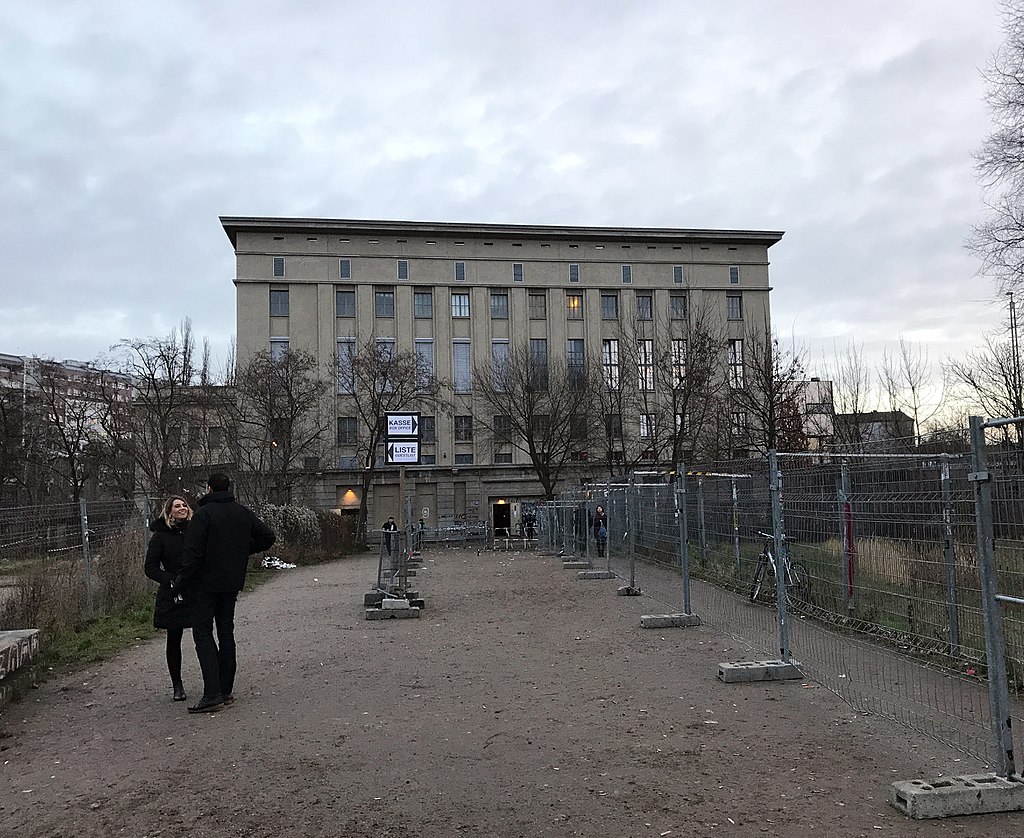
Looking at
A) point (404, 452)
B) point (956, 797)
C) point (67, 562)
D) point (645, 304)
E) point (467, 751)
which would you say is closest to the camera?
point (956, 797)

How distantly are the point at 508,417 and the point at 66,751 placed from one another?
136ft

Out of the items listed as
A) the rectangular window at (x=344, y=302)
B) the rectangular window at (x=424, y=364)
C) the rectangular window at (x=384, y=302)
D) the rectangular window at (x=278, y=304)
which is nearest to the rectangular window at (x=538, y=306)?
the rectangular window at (x=424, y=364)

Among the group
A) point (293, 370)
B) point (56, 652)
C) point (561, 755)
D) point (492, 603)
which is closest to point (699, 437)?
point (293, 370)

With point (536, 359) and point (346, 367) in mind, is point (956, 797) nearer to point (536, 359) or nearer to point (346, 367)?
point (536, 359)

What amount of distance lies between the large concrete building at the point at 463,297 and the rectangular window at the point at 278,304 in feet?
0.23

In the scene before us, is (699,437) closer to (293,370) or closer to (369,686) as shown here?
(293,370)

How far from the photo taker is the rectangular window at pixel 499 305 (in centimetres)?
6656

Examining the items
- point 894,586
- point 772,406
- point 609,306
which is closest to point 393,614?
point 894,586

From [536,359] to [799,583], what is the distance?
46635 millimetres

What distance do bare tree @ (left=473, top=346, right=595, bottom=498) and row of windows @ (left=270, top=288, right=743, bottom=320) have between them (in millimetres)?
16716

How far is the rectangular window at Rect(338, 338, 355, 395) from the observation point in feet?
170

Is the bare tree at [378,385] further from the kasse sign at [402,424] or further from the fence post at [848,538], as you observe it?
the fence post at [848,538]

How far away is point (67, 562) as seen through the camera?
12539 millimetres

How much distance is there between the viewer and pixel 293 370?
42375 millimetres
